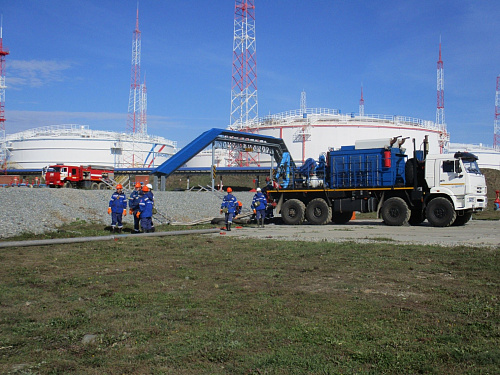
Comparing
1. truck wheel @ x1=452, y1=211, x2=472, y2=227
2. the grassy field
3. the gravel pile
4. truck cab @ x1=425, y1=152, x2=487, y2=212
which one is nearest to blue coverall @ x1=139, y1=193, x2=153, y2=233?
the gravel pile

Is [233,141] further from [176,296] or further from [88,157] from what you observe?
[88,157]

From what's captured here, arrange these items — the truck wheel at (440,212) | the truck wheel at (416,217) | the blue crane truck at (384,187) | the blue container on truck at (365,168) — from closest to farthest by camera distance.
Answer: the truck wheel at (440,212) → the blue crane truck at (384,187) → the truck wheel at (416,217) → the blue container on truck at (365,168)

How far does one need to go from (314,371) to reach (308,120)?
63116 mm


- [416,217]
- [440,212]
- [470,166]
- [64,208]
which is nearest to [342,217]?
[416,217]

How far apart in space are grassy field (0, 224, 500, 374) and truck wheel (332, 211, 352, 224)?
13.8 m

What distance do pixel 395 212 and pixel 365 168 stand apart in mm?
2735

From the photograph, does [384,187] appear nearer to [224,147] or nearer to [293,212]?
[293,212]

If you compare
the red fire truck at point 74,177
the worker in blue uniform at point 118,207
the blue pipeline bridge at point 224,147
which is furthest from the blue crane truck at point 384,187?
the red fire truck at point 74,177

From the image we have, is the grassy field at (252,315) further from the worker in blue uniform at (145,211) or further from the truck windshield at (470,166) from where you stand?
the truck windshield at (470,166)

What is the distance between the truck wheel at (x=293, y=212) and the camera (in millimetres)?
24172

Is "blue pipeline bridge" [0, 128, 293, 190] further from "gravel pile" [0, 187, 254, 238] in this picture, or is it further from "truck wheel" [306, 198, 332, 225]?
"gravel pile" [0, 187, 254, 238]

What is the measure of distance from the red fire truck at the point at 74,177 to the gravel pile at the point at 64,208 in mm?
21415

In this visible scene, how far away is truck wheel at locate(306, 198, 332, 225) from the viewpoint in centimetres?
2347

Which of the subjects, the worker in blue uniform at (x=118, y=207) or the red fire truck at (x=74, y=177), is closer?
the worker in blue uniform at (x=118, y=207)
